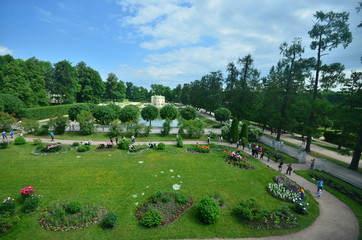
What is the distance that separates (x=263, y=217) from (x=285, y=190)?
180 inches

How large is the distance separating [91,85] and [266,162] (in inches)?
2505

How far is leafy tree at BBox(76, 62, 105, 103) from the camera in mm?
58531

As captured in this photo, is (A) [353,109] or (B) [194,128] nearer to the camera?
(A) [353,109]

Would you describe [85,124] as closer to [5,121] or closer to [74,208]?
[5,121]

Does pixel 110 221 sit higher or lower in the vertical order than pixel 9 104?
lower

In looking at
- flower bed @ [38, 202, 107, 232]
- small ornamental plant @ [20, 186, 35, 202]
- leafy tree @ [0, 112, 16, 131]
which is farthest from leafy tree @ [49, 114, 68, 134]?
flower bed @ [38, 202, 107, 232]

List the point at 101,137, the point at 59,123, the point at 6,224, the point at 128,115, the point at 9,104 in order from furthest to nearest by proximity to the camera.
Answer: the point at 9,104 < the point at 128,115 < the point at 101,137 < the point at 59,123 < the point at 6,224

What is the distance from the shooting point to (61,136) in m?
24.6

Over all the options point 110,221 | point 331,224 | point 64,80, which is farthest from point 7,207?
point 64,80

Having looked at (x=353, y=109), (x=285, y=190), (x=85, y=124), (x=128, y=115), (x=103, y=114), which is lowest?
(x=285, y=190)

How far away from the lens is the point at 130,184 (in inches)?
478

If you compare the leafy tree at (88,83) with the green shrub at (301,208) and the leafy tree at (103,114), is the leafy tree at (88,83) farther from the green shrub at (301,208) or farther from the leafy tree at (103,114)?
the green shrub at (301,208)

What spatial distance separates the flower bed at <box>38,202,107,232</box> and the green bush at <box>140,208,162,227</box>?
2.53 metres

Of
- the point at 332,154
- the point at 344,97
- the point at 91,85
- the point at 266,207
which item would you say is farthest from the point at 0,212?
the point at 91,85
